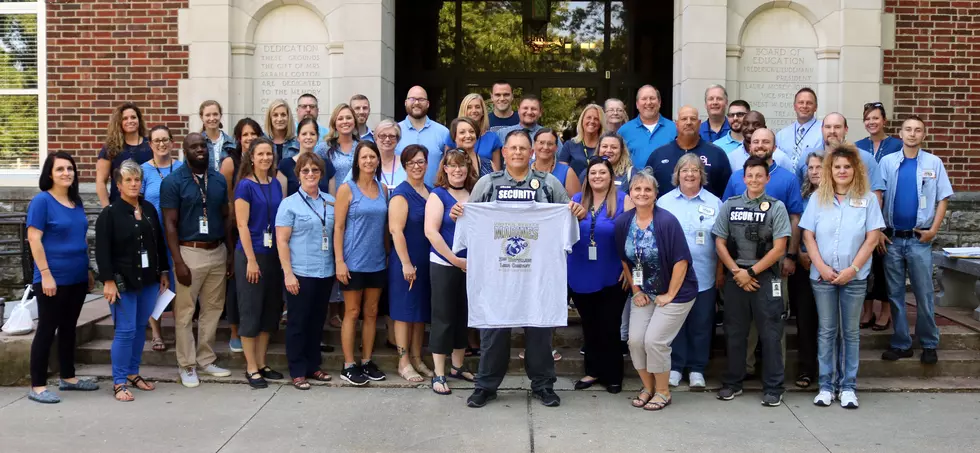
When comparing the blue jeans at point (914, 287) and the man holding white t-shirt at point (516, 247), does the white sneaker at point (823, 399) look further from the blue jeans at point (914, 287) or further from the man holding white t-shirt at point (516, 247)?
the man holding white t-shirt at point (516, 247)

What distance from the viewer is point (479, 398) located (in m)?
6.03

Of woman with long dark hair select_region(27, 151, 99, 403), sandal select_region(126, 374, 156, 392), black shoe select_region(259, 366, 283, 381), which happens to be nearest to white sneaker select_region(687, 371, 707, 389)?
black shoe select_region(259, 366, 283, 381)

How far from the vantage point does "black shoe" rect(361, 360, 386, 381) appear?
6617 millimetres

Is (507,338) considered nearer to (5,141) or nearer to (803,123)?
(803,123)

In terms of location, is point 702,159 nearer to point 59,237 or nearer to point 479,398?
point 479,398

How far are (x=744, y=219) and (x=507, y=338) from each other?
74.0 inches

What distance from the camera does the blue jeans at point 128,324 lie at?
20.3 feet

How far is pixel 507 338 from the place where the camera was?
20.0ft

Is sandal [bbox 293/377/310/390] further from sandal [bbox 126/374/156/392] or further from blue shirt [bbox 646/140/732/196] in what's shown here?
blue shirt [bbox 646/140/732/196]

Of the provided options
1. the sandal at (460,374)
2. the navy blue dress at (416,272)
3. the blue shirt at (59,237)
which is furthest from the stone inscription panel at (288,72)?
the sandal at (460,374)

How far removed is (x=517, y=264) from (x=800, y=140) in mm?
3043

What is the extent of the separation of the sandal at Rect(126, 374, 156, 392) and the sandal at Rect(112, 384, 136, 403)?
18 cm

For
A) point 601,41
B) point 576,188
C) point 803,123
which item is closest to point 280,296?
point 576,188

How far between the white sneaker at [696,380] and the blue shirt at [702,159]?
1444mm
